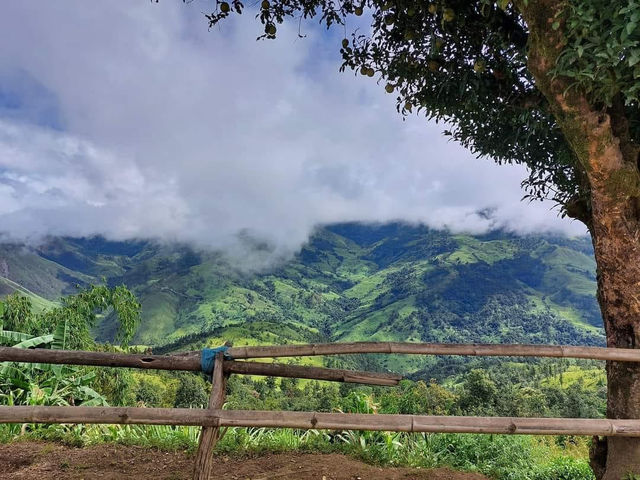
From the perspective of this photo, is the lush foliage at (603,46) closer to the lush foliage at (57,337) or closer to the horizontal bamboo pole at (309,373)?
the horizontal bamboo pole at (309,373)

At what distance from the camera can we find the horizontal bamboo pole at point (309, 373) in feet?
13.2

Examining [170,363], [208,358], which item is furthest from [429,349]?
[170,363]

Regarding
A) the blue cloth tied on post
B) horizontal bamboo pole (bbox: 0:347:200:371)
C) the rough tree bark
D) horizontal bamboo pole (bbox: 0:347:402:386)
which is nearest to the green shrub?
the rough tree bark

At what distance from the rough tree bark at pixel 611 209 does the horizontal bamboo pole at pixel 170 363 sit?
2096 mm

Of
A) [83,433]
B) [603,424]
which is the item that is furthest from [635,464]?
[83,433]

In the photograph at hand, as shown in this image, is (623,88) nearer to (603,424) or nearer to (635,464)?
(603,424)

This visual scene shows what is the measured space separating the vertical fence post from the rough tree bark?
11.8 ft

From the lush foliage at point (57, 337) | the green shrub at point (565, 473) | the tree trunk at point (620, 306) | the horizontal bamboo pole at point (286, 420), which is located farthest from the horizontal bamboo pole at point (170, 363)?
the lush foliage at point (57, 337)

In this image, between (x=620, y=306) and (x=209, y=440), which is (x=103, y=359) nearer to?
(x=209, y=440)

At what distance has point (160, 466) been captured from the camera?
4859 millimetres

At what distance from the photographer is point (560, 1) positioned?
10.7ft

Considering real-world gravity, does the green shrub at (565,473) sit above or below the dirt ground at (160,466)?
below

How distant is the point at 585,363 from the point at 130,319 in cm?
10283

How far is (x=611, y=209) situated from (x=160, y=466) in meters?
5.37
